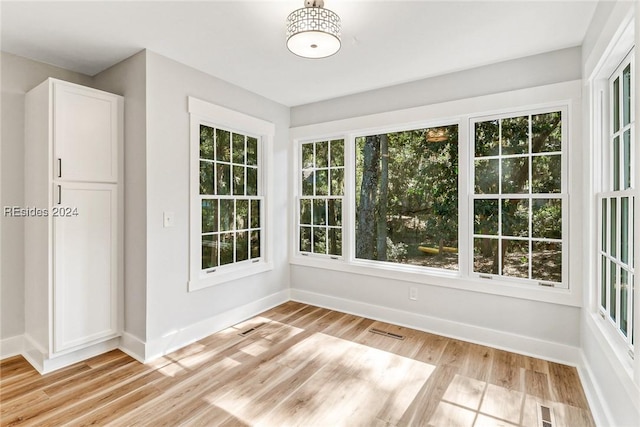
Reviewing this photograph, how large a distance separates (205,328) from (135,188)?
5.03 ft

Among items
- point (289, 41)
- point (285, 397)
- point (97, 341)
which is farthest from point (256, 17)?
point (97, 341)

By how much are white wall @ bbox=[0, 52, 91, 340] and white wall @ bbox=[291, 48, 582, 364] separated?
112 inches

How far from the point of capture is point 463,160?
10.3 feet

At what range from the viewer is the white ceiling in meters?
2.12

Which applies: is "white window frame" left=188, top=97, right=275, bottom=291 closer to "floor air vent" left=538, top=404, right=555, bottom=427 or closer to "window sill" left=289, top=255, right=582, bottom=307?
"window sill" left=289, top=255, right=582, bottom=307

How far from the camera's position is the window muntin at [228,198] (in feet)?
10.8

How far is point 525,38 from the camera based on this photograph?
8.23 feet

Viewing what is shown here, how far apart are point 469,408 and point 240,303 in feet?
8.09

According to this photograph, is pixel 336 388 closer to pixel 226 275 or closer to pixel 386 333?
pixel 386 333

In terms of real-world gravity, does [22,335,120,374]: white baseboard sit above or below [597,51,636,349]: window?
below

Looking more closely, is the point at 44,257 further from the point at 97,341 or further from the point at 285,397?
the point at 285,397
